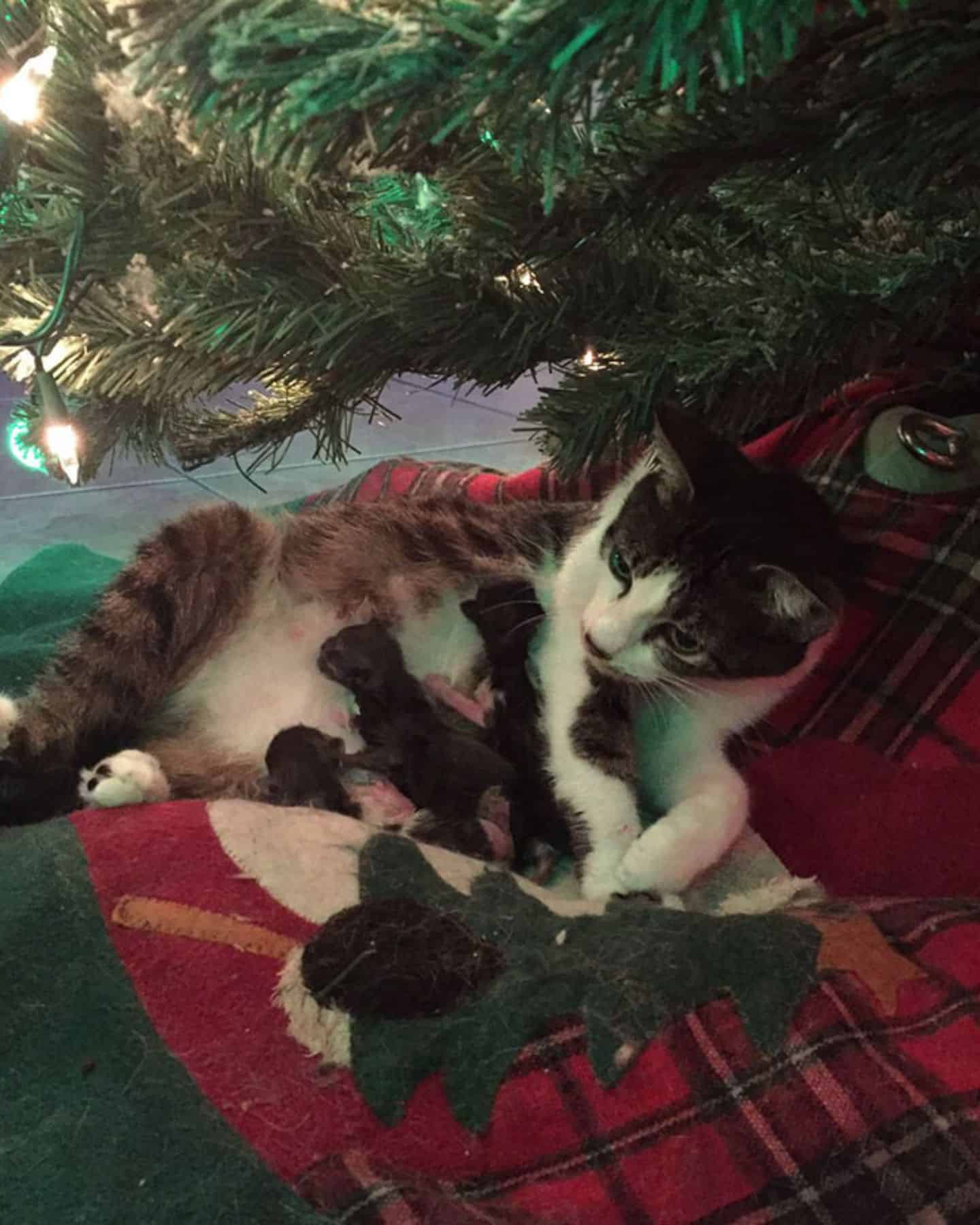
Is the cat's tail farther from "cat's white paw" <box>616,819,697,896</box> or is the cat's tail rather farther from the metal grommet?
the metal grommet

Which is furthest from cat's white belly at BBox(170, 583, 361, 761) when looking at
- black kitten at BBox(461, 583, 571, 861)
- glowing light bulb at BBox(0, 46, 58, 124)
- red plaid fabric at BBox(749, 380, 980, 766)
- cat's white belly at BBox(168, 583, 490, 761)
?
glowing light bulb at BBox(0, 46, 58, 124)

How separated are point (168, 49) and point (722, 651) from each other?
0.69 metres

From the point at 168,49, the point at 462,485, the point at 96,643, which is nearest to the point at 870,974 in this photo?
the point at 168,49

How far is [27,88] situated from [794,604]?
0.68 metres

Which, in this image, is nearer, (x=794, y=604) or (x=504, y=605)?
(x=794, y=604)

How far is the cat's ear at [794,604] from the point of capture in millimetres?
864

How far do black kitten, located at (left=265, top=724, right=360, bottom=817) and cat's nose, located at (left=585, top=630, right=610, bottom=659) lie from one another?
273mm

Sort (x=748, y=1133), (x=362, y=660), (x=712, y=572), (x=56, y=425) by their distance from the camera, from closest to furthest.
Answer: (x=748, y=1133) < (x=56, y=425) < (x=712, y=572) < (x=362, y=660)

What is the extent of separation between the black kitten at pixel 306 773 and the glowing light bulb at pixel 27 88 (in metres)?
0.58

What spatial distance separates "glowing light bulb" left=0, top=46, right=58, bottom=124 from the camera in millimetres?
580

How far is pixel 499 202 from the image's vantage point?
716 millimetres

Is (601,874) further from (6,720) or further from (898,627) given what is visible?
(6,720)

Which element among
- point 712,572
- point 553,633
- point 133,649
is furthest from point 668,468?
point 133,649

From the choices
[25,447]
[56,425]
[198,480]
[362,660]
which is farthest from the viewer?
[198,480]
